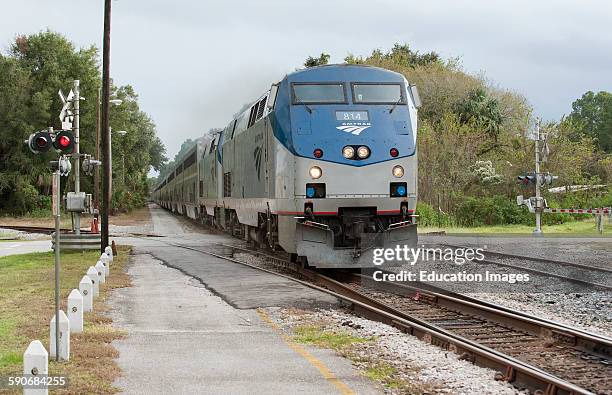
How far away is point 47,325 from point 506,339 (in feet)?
19.2

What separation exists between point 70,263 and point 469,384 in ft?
48.8

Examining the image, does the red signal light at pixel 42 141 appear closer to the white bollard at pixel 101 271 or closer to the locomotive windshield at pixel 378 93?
the white bollard at pixel 101 271

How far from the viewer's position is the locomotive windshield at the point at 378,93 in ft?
47.3

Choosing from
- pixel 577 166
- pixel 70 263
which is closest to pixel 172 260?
pixel 70 263

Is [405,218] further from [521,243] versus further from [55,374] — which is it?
[521,243]

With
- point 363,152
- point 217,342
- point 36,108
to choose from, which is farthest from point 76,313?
point 36,108

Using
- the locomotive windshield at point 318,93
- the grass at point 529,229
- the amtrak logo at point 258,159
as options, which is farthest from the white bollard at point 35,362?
the grass at point 529,229

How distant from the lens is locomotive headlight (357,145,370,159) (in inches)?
541

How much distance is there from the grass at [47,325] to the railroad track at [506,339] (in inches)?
140

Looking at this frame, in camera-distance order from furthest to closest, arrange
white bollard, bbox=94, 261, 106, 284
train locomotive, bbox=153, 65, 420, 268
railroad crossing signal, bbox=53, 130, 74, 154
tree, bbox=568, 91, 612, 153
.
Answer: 1. tree, bbox=568, 91, 612, 153
2. white bollard, bbox=94, 261, 106, 284
3. train locomotive, bbox=153, 65, 420, 268
4. railroad crossing signal, bbox=53, 130, 74, 154

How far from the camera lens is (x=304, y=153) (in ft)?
44.6

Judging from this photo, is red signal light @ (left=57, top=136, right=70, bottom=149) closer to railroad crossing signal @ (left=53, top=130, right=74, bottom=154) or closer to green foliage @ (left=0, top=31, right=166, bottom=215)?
railroad crossing signal @ (left=53, top=130, right=74, bottom=154)

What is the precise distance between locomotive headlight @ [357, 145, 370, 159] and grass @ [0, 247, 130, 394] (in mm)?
5106

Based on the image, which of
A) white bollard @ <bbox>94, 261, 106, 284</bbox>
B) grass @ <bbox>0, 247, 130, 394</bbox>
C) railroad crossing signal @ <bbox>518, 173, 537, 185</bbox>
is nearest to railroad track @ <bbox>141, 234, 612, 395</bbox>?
grass @ <bbox>0, 247, 130, 394</bbox>
